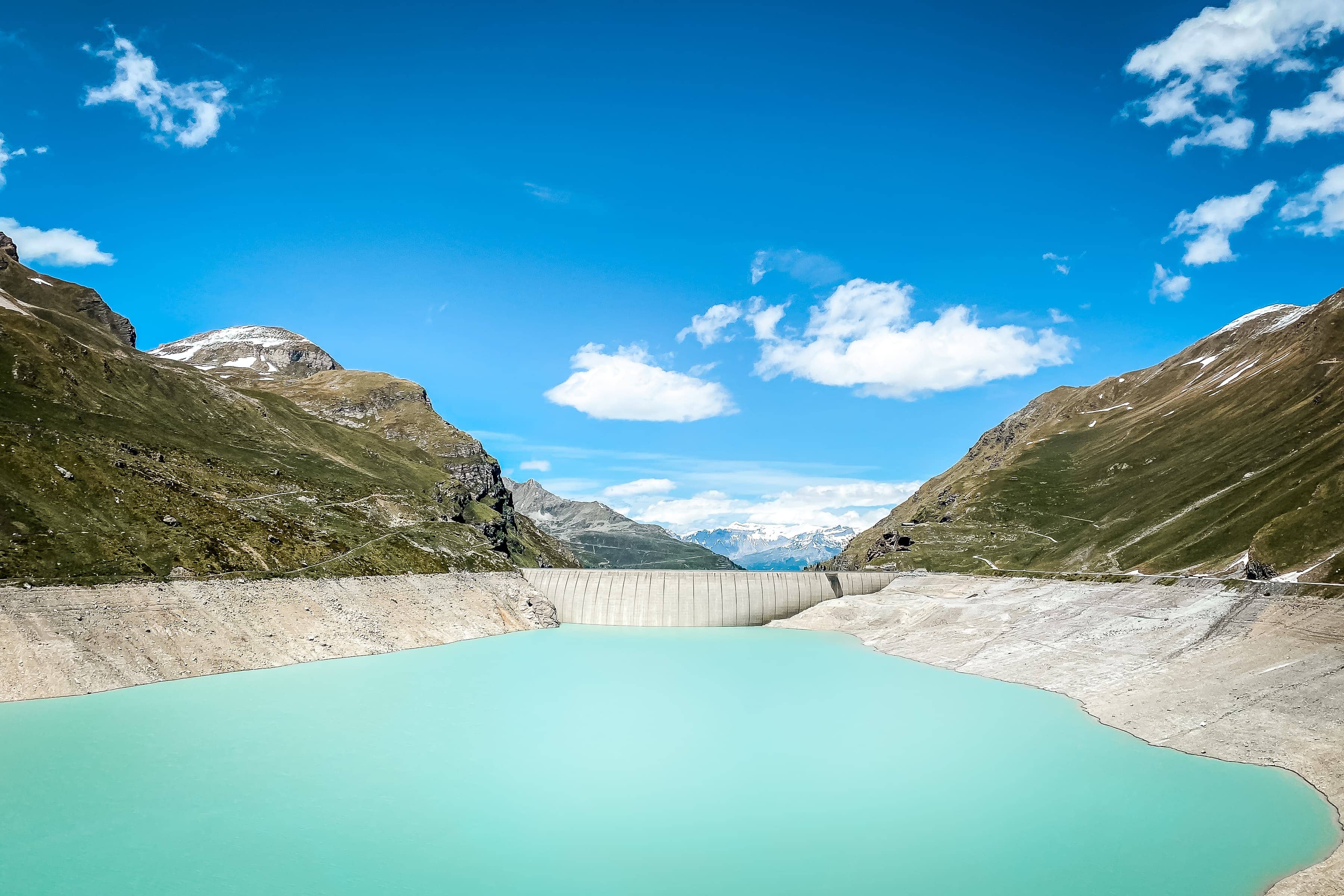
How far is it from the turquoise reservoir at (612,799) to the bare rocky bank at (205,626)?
2052 mm

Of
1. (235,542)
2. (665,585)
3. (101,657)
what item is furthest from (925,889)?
(665,585)

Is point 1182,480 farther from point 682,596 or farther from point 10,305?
point 10,305

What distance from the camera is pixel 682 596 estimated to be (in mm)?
95250

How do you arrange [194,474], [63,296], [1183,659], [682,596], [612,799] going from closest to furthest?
1. [612,799]
2. [1183,659]
3. [194,474]
4. [682,596]
5. [63,296]

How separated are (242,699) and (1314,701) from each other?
173 ft

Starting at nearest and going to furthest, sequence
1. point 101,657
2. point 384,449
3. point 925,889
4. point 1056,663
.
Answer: point 925,889
point 101,657
point 1056,663
point 384,449

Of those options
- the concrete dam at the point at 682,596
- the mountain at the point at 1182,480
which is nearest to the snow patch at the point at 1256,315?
the mountain at the point at 1182,480

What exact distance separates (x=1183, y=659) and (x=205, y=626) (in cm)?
6105

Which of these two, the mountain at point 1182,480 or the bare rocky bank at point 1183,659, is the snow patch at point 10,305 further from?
the mountain at point 1182,480

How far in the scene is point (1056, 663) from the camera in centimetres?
5197

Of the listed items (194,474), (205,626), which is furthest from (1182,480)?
(194,474)

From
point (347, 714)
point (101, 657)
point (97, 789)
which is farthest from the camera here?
point (101, 657)

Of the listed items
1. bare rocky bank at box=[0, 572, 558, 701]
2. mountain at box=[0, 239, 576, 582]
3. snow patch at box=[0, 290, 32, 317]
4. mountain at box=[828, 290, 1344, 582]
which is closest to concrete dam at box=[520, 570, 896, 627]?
mountain at box=[0, 239, 576, 582]

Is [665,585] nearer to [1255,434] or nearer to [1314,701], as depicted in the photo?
[1314,701]
